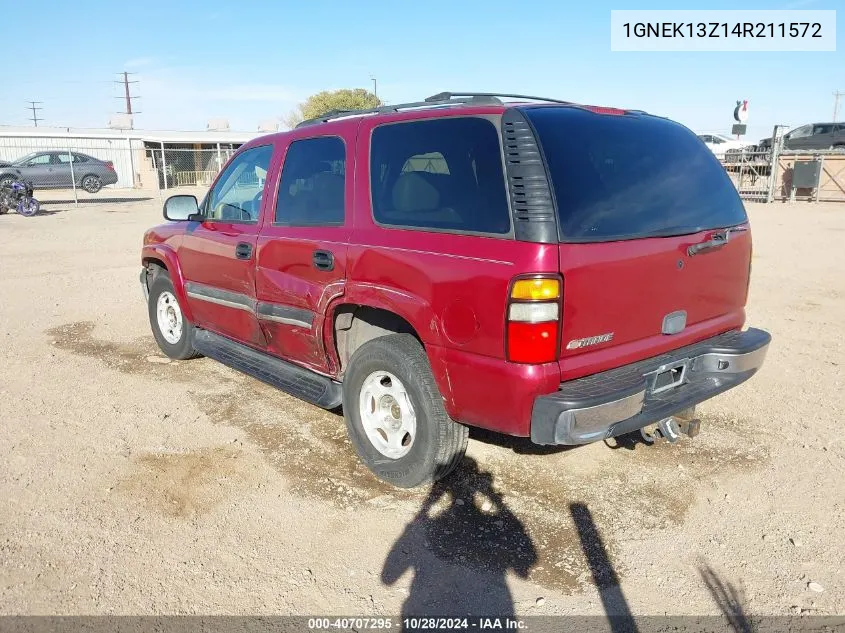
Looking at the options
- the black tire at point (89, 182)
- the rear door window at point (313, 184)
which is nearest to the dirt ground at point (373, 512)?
the rear door window at point (313, 184)

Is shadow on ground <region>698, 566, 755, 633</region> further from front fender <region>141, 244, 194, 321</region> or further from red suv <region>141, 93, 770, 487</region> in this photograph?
front fender <region>141, 244, 194, 321</region>

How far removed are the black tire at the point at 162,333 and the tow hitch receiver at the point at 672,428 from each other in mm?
3672

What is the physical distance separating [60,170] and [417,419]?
87.1 feet

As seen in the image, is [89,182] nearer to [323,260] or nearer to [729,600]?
[323,260]

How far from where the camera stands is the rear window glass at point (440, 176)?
302 centimetres

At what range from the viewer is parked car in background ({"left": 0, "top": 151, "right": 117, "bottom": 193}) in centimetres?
2422

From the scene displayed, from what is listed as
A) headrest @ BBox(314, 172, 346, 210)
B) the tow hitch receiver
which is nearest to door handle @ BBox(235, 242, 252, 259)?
headrest @ BBox(314, 172, 346, 210)

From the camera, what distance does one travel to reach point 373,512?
340 cm

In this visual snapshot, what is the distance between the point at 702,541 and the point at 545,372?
120 centimetres

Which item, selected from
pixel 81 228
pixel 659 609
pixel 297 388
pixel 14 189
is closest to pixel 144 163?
pixel 14 189

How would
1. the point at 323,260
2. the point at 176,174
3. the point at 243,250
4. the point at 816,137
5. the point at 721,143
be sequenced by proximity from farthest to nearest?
1. the point at 721,143
2. the point at 176,174
3. the point at 816,137
4. the point at 243,250
5. the point at 323,260

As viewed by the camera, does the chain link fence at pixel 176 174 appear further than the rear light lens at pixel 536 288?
Yes

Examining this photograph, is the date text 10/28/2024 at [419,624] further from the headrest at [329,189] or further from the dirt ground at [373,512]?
the headrest at [329,189]

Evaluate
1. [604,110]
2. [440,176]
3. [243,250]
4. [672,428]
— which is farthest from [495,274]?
[243,250]
